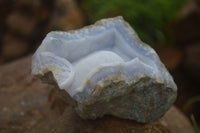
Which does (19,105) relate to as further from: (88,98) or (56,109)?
(88,98)

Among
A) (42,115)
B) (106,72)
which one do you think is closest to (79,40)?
(106,72)

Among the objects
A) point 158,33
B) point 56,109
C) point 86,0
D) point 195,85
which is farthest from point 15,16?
point 195,85

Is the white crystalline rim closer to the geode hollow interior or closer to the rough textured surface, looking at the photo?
the geode hollow interior

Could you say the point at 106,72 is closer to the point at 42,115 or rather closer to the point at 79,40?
the point at 79,40

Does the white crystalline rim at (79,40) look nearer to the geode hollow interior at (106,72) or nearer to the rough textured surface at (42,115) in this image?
the geode hollow interior at (106,72)

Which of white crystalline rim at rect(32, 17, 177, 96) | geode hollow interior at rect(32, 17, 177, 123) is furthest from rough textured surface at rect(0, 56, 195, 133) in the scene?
white crystalline rim at rect(32, 17, 177, 96)

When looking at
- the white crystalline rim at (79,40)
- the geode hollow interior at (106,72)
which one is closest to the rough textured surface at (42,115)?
the geode hollow interior at (106,72)
